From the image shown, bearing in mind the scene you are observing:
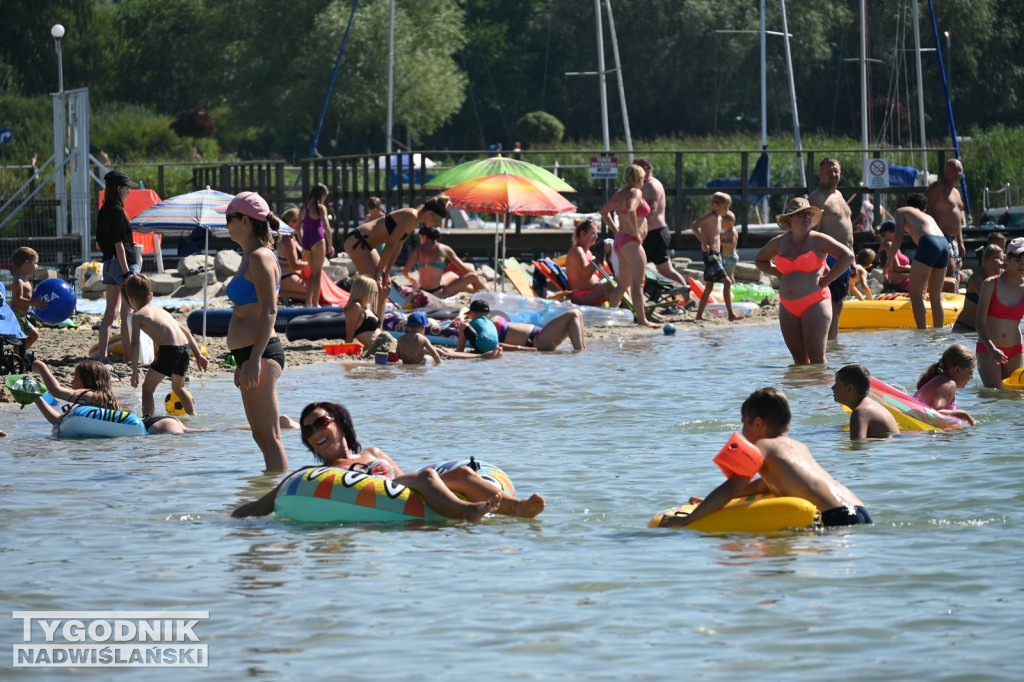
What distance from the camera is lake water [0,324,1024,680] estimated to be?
16.4 ft

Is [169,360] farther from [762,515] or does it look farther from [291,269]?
[291,269]

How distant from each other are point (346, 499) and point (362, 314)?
8.28 meters

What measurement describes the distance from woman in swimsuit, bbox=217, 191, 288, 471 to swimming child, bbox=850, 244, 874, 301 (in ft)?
41.4

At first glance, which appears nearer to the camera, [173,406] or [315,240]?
[173,406]

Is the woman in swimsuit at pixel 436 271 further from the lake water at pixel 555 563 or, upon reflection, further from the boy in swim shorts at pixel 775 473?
the boy in swim shorts at pixel 775 473

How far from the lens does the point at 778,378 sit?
12148 millimetres

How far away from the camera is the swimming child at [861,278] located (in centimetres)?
1921

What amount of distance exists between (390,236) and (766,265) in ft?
14.5

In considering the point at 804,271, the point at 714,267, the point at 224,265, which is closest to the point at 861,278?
the point at 714,267

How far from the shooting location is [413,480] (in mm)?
6898

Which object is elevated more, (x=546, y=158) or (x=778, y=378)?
(x=546, y=158)

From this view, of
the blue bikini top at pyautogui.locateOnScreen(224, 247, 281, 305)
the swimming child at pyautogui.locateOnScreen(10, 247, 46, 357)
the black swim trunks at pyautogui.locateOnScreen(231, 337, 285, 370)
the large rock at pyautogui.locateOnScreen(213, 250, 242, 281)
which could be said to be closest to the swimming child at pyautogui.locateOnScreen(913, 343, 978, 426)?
the black swim trunks at pyautogui.locateOnScreen(231, 337, 285, 370)

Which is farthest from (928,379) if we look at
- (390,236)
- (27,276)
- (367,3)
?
(367,3)

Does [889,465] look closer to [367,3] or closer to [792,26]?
[367,3]
